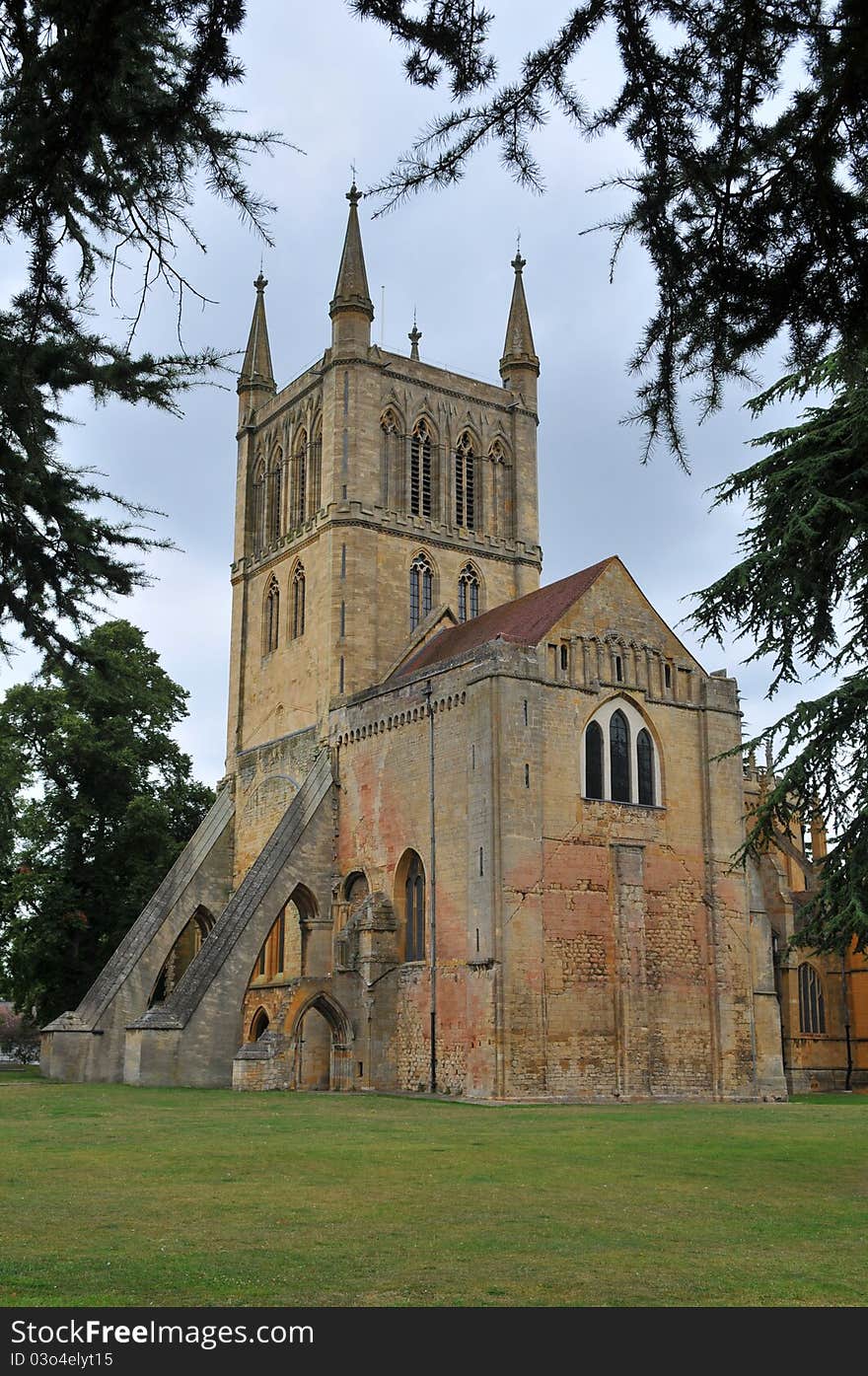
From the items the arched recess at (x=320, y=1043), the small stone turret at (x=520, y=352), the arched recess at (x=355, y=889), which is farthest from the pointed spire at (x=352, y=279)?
the arched recess at (x=320, y=1043)

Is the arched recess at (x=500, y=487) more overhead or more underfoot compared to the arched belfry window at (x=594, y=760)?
more overhead

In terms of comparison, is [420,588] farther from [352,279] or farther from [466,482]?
[352,279]

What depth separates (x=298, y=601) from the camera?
4347 centimetres

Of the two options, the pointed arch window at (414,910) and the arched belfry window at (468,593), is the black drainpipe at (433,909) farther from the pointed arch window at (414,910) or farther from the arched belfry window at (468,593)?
the arched belfry window at (468,593)

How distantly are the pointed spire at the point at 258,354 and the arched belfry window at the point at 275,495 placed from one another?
419 centimetres

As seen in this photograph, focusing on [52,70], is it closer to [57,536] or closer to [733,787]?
[57,536]

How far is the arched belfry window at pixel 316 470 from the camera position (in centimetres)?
4322

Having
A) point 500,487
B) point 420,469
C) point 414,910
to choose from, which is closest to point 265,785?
point 414,910

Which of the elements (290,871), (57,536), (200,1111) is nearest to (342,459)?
(290,871)

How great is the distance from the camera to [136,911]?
139 ft

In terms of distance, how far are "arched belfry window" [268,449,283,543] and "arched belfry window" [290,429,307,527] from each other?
3.79 ft

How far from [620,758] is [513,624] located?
4.90m

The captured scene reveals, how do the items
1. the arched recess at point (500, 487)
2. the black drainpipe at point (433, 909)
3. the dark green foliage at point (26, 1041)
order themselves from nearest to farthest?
the black drainpipe at point (433, 909), the arched recess at point (500, 487), the dark green foliage at point (26, 1041)
